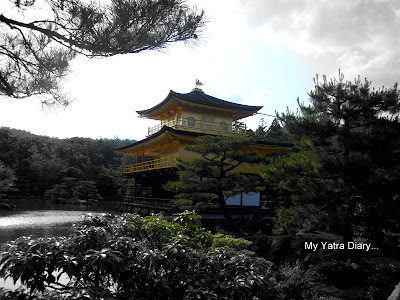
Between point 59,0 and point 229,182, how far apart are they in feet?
30.5

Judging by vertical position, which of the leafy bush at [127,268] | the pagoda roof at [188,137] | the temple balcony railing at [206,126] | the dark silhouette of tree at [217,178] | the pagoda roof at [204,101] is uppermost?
the pagoda roof at [204,101]

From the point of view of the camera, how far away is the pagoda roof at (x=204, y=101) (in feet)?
61.6

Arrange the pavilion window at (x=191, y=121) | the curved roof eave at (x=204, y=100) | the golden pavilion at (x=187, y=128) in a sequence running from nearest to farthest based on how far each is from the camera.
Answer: the golden pavilion at (x=187, y=128)
the curved roof eave at (x=204, y=100)
the pavilion window at (x=191, y=121)

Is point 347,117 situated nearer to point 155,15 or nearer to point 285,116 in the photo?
point 285,116

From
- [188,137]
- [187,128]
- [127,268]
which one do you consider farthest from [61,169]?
[127,268]

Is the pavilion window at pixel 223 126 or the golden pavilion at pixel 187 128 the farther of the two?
the pavilion window at pixel 223 126

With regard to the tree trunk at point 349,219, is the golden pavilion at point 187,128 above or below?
above

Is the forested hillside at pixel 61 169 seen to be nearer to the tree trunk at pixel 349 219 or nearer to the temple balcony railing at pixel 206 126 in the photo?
the temple balcony railing at pixel 206 126

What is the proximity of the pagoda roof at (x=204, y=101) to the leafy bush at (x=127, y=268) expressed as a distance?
1551 cm

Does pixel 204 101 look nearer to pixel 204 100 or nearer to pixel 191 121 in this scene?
pixel 204 100

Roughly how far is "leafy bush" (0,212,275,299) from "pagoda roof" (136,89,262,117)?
15506mm

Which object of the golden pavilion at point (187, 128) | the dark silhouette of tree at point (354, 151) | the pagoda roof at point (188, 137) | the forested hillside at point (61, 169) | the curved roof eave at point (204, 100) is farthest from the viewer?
the forested hillside at point (61, 169)

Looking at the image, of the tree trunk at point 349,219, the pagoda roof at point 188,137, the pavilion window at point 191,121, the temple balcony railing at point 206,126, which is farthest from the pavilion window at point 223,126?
the tree trunk at point 349,219

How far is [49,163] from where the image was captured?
138ft
